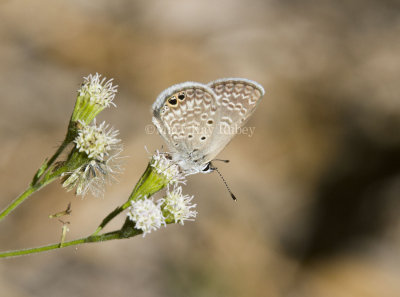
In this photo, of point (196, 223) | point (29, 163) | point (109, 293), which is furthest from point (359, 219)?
point (29, 163)

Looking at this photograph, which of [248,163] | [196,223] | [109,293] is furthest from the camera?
[248,163]

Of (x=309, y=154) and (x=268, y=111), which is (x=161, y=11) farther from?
(x=309, y=154)

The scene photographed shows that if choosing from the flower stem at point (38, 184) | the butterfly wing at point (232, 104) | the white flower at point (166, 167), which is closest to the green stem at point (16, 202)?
the flower stem at point (38, 184)

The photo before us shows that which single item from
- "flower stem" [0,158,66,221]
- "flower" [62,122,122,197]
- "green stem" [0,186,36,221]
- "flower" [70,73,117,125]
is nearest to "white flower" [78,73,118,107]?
"flower" [70,73,117,125]

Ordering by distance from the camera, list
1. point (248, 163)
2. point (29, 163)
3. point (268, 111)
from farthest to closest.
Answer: point (268, 111) < point (248, 163) < point (29, 163)

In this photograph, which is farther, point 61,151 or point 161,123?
point 161,123

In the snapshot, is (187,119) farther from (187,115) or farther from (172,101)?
(172,101)

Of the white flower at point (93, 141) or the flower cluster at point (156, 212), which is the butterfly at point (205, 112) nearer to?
the flower cluster at point (156, 212)
